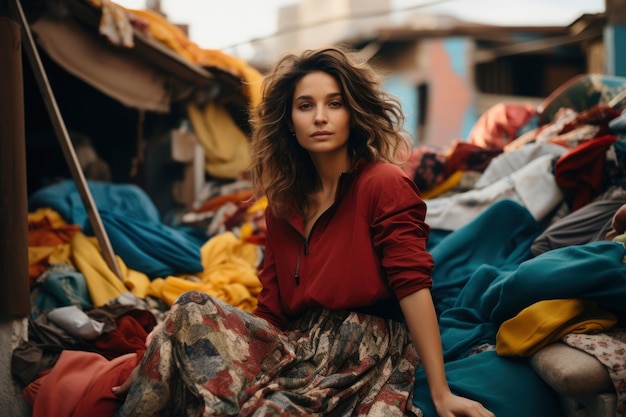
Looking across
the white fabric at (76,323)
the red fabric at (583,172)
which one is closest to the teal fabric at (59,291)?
the white fabric at (76,323)

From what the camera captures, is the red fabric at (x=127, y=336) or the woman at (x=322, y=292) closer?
the woman at (x=322, y=292)

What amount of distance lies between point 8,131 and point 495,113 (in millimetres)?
4372

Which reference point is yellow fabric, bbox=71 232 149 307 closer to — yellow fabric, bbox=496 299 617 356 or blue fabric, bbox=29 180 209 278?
blue fabric, bbox=29 180 209 278

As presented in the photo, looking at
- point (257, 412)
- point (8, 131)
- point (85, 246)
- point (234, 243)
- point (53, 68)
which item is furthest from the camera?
point (53, 68)

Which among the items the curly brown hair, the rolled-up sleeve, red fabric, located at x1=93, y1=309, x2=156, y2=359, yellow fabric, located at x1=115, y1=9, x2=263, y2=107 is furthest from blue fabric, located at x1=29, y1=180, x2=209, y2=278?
the rolled-up sleeve

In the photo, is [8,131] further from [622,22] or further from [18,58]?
[622,22]

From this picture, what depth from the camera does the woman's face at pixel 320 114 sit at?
2537mm

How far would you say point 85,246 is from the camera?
4188 millimetres

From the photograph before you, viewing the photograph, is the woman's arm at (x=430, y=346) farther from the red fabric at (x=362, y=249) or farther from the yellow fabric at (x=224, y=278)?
the yellow fabric at (x=224, y=278)

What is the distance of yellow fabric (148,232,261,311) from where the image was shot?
4082 mm

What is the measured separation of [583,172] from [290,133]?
1999mm

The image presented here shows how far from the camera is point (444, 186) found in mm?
4906

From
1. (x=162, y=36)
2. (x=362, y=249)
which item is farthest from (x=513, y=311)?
(x=162, y=36)

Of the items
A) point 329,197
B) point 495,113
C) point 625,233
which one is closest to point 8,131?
point 329,197
